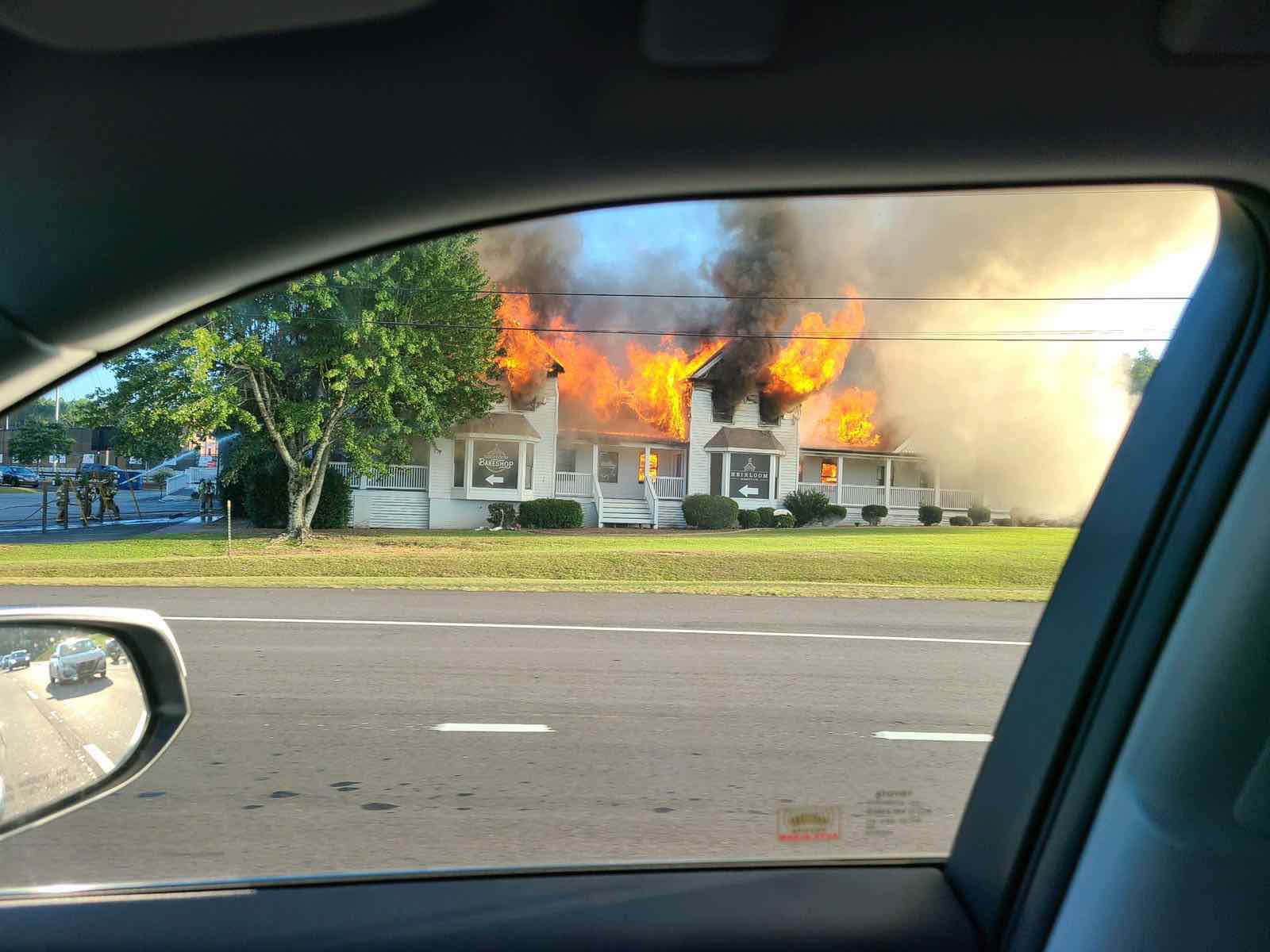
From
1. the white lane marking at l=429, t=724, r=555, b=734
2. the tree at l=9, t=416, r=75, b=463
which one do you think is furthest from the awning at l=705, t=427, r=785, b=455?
the tree at l=9, t=416, r=75, b=463

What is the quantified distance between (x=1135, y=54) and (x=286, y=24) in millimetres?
1321

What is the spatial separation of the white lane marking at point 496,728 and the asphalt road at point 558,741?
0.01 m

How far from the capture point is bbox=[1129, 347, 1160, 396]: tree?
7.74 ft

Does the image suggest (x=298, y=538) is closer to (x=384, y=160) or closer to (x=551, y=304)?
(x=551, y=304)

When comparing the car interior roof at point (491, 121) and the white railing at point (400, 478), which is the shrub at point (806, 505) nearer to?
the white railing at point (400, 478)

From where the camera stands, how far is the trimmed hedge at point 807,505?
395 cm

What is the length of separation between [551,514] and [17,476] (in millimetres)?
1907

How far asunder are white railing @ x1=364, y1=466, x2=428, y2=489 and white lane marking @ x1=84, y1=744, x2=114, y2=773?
5.53 feet

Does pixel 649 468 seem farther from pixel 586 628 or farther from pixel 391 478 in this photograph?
pixel 586 628

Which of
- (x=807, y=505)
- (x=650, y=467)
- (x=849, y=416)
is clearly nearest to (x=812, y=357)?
(x=849, y=416)

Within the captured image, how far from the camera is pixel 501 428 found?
3.60 m

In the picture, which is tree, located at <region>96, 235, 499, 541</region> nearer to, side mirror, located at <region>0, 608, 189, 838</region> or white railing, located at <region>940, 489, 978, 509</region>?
side mirror, located at <region>0, 608, 189, 838</region>

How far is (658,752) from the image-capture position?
11.4 ft

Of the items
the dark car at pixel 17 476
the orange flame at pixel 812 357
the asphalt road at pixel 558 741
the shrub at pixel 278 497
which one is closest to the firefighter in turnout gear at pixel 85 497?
the asphalt road at pixel 558 741
